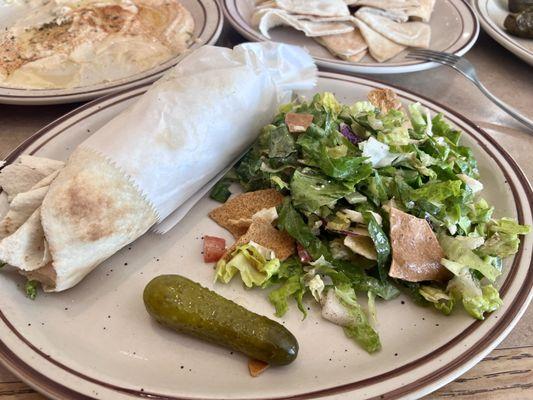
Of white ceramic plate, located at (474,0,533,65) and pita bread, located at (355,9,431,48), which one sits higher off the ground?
white ceramic plate, located at (474,0,533,65)

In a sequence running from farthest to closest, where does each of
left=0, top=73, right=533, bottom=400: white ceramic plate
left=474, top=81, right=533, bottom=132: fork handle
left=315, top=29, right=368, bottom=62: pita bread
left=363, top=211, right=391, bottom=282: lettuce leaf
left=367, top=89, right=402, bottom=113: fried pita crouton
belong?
1. left=315, top=29, right=368, bottom=62: pita bread
2. left=474, top=81, right=533, bottom=132: fork handle
3. left=367, top=89, right=402, bottom=113: fried pita crouton
4. left=363, top=211, right=391, bottom=282: lettuce leaf
5. left=0, top=73, right=533, bottom=400: white ceramic plate

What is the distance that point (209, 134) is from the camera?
1.43 meters

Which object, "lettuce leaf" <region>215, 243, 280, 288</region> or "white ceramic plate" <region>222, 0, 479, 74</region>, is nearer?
"lettuce leaf" <region>215, 243, 280, 288</region>

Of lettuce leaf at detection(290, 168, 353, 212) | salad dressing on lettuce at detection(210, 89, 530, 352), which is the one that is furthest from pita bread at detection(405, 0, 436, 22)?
lettuce leaf at detection(290, 168, 353, 212)

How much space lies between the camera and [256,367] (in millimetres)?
1070

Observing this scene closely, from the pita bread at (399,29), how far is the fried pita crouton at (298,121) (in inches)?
34.0

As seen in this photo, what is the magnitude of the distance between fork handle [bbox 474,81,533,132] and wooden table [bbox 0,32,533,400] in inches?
1.6

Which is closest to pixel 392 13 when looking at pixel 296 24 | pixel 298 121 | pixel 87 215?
A: pixel 296 24

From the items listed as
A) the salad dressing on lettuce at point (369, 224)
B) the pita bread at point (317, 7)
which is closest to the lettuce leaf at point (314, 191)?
the salad dressing on lettuce at point (369, 224)

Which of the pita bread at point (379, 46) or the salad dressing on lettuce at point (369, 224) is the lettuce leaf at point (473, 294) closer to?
the salad dressing on lettuce at point (369, 224)

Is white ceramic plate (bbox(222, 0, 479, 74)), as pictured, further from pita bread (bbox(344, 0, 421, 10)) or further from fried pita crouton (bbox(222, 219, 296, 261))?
fried pita crouton (bbox(222, 219, 296, 261))

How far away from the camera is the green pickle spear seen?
1.05 metres

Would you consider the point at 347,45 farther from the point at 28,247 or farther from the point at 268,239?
the point at 28,247

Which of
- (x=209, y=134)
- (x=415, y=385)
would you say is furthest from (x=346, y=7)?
(x=415, y=385)
